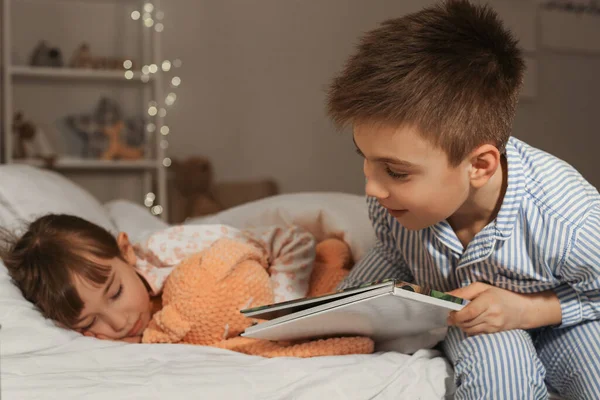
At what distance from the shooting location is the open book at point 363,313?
2.68 feet

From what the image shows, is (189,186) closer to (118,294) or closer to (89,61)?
(89,61)

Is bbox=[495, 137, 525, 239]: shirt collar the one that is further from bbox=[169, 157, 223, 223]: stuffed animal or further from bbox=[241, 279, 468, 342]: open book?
bbox=[169, 157, 223, 223]: stuffed animal

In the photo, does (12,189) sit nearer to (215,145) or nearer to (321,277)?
(321,277)

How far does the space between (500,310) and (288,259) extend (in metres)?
0.42

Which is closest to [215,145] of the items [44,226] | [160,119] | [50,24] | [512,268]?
[160,119]

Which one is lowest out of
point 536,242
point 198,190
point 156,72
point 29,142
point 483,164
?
point 198,190

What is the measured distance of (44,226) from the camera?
3.91 feet

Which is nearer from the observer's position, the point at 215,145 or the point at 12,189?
the point at 12,189

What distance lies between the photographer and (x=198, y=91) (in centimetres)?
340

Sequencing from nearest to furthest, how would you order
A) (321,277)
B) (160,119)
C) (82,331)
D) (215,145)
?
(82,331) < (321,277) < (160,119) < (215,145)

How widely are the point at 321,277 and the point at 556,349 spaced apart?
1.42 feet

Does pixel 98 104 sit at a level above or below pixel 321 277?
above

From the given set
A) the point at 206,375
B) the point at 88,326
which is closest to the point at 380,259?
Result: the point at 206,375

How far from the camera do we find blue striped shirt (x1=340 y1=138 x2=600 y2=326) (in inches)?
37.4
